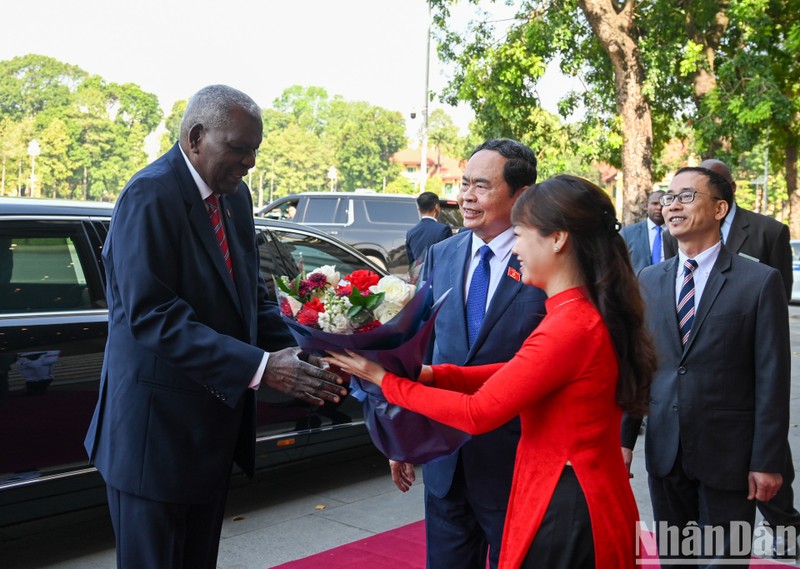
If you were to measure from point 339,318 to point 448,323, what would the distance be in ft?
2.81

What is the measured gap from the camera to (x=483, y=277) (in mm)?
3256

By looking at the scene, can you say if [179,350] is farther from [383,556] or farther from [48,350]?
[383,556]

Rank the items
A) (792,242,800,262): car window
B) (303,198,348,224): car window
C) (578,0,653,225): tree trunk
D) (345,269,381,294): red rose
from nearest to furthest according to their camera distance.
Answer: (345,269,381,294): red rose, (303,198,348,224): car window, (578,0,653,225): tree trunk, (792,242,800,262): car window

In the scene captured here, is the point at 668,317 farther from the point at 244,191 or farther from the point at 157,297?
the point at 157,297

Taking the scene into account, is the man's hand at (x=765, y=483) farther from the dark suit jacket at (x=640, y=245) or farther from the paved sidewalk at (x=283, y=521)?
the dark suit jacket at (x=640, y=245)

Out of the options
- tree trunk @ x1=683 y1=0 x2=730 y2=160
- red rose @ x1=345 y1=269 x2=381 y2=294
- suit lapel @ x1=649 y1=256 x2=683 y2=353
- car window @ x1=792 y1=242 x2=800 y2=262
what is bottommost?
car window @ x1=792 y1=242 x2=800 y2=262

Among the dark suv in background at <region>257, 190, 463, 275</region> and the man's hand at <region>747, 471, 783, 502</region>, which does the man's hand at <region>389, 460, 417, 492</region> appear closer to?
the man's hand at <region>747, 471, 783, 502</region>

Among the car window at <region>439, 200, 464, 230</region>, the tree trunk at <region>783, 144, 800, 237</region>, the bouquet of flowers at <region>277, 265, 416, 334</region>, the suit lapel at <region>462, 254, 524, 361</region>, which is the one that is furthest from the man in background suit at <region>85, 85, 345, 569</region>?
the tree trunk at <region>783, 144, 800, 237</region>

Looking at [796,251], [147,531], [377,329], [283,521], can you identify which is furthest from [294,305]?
[796,251]

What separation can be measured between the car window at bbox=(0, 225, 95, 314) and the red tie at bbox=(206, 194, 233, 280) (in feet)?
6.18

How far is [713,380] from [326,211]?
41.1ft

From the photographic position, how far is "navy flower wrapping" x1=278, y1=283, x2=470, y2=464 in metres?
2.55

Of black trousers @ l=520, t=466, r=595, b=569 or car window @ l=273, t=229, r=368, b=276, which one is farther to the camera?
car window @ l=273, t=229, r=368, b=276

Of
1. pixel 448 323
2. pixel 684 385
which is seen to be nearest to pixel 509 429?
pixel 448 323
